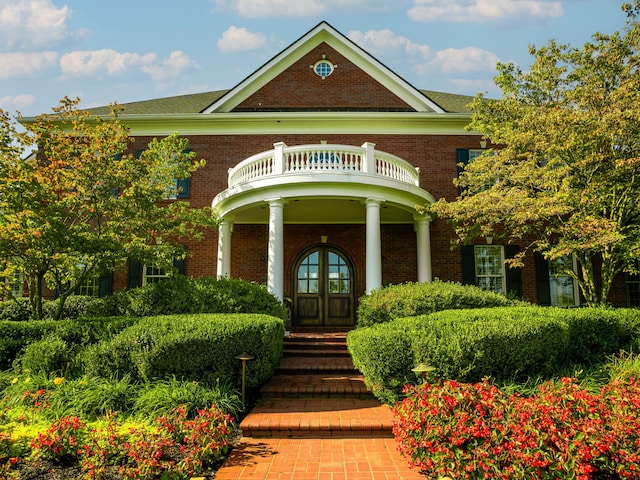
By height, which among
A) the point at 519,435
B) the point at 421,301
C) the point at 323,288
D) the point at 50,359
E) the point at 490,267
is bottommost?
the point at 519,435

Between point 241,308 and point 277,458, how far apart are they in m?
3.98

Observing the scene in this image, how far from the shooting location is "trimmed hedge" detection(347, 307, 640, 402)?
20.1 ft

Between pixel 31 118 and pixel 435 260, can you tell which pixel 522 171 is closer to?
pixel 435 260

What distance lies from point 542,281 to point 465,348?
376 inches

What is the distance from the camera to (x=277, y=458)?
5.18 metres

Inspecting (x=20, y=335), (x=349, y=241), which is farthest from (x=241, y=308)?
(x=349, y=241)

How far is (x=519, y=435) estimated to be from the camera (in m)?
4.33

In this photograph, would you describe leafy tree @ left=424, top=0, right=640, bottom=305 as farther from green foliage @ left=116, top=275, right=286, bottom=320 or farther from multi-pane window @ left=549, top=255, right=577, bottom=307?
green foliage @ left=116, top=275, right=286, bottom=320

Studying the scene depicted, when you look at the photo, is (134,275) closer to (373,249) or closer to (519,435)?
(373,249)

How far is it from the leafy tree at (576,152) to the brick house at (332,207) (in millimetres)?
2390

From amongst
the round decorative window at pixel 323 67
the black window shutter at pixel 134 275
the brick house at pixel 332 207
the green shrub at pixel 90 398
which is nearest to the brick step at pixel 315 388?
the green shrub at pixel 90 398

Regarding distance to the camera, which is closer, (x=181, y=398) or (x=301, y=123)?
(x=181, y=398)

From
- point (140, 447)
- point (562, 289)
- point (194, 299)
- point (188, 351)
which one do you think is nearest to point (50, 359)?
point (188, 351)

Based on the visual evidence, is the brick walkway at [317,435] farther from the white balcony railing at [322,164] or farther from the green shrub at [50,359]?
the white balcony railing at [322,164]
